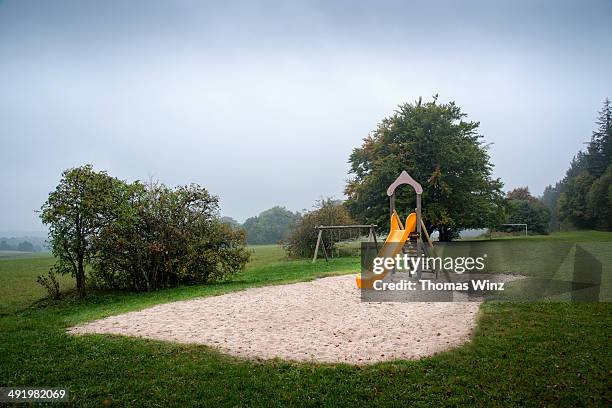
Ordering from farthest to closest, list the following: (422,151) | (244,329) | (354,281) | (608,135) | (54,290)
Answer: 1. (608,135)
2. (422,151)
3. (354,281)
4. (54,290)
5. (244,329)

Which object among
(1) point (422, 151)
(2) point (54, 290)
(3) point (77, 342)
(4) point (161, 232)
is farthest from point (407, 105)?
(3) point (77, 342)

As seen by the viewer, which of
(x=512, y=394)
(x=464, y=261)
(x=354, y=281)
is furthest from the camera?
(x=464, y=261)

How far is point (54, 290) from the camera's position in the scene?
417 inches

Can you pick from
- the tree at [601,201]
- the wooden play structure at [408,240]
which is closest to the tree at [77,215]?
the wooden play structure at [408,240]

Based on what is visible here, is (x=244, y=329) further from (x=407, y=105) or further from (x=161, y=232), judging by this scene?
(x=407, y=105)

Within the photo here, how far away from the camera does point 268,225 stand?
5494cm

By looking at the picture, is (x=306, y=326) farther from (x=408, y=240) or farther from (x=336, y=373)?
(x=408, y=240)

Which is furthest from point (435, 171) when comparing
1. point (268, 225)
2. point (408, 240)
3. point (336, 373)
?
point (268, 225)

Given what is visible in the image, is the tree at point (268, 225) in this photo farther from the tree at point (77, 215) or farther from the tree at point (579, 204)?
the tree at point (77, 215)

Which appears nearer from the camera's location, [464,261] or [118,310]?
[118,310]

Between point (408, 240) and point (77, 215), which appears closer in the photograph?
point (77, 215)

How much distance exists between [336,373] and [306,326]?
7.65 ft

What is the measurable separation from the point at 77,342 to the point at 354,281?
731 cm

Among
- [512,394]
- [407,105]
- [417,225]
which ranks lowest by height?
[512,394]
